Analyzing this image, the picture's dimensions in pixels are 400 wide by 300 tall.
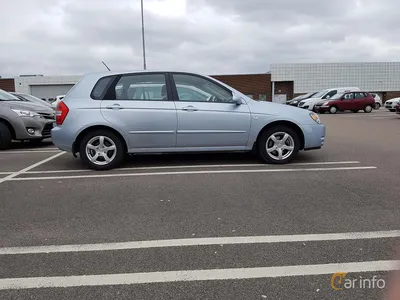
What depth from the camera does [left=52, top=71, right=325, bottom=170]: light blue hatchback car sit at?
6.33m

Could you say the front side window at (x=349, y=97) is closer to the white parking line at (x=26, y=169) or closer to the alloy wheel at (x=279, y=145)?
the alloy wheel at (x=279, y=145)

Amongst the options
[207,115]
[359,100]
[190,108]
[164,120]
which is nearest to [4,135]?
[164,120]

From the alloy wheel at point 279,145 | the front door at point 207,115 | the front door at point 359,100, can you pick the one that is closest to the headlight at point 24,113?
Result: the front door at point 207,115

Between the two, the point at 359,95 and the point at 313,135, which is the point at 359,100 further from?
the point at 313,135

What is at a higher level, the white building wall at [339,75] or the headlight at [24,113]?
the white building wall at [339,75]

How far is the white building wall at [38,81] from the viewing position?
49.3m

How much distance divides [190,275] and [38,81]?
53.1 m

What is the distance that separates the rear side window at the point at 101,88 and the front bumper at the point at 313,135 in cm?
352

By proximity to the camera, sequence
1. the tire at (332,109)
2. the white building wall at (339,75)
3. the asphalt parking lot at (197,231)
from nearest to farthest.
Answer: the asphalt parking lot at (197,231), the tire at (332,109), the white building wall at (339,75)

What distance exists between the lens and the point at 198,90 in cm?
657

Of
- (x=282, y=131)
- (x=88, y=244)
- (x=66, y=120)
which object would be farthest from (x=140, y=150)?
(x=88, y=244)

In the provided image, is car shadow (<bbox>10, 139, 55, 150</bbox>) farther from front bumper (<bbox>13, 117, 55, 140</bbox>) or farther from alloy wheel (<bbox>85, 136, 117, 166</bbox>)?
alloy wheel (<bbox>85, 136, 117, 166</bbox>)

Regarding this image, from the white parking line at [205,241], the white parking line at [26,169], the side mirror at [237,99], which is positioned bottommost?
the white parking line at [205,241]

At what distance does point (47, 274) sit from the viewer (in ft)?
9.58
